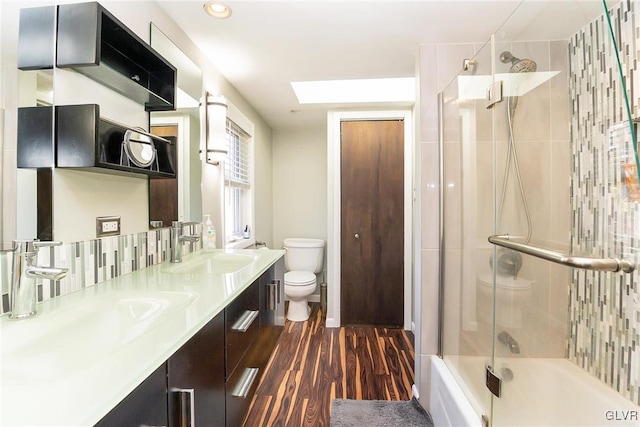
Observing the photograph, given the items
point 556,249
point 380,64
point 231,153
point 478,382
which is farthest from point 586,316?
point 231,153

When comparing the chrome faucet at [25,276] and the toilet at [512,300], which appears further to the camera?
the toilet at [512,300]

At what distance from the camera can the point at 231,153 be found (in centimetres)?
249

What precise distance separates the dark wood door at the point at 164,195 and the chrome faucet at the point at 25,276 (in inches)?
24.8

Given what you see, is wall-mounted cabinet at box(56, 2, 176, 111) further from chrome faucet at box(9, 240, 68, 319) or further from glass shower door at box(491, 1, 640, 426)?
glass shower door at box(491, 1, 640, 426)

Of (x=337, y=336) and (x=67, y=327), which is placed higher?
(x=67, y=327)

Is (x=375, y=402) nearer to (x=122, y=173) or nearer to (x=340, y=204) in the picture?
(x=340, y=204)

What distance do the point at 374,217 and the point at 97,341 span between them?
2.38 meters

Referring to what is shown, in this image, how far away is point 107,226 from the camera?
3.97 feet

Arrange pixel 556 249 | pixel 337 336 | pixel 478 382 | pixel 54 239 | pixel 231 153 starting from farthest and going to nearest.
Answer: pixel 337 336, pixel 231 153, pixel 478 382, pixel 556 249, pixel 54 239

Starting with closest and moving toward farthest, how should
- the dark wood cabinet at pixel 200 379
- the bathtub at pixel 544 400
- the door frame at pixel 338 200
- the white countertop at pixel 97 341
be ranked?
the white countertop at pixel 97 341 < the dark wood cabinet at pixel 200 379 < the bathtub at pixel 544 400 < the door frame at pixel 338 200

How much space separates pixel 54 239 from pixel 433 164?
181 centimetres

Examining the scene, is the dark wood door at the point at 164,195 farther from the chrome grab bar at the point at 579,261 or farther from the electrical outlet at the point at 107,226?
the chrome grab bar at the point at 579,261

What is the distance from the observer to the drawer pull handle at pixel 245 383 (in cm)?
111

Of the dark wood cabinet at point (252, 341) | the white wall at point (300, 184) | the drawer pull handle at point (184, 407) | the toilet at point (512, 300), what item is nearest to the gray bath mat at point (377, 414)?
the dark wood cabinet at point (252, 341)
